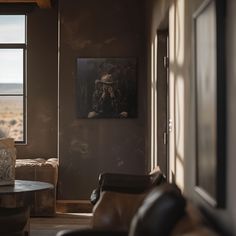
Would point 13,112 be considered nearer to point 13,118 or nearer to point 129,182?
point 13,118

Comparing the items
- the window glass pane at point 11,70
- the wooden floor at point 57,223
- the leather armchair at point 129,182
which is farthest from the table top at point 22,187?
the window glass pane at point 11,70

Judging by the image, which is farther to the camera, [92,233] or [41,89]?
[41,89]

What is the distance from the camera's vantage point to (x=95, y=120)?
7.58m

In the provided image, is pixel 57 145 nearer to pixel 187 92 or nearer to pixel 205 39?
pixel 187 92

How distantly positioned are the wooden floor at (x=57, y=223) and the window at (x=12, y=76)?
174 centimetres

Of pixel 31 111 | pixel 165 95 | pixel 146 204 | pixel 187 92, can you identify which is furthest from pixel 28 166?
pixel 146 204

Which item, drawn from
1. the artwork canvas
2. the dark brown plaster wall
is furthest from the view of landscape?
the artwork canvas

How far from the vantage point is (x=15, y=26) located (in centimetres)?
832

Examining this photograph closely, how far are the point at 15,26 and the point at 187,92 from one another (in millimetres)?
5097

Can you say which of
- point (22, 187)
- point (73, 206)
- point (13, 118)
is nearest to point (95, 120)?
point (73, 206)

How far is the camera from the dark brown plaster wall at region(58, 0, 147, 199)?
7.55 metres

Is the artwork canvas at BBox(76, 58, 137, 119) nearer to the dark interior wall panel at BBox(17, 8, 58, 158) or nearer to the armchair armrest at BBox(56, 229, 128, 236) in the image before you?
the dark interior wall panel at BBox(17, 8, 58, 158)

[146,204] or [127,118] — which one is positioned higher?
[127,118]

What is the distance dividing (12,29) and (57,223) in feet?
10.2
